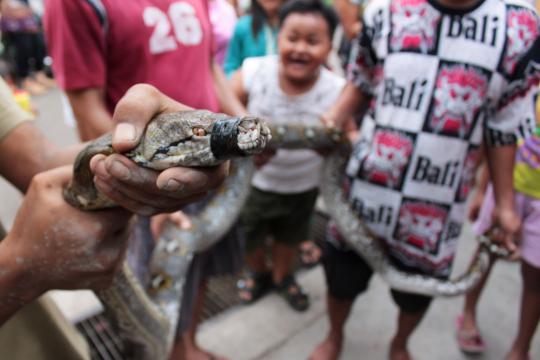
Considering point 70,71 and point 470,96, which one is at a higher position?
point 70,71

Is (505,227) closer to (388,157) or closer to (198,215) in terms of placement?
(388,157)

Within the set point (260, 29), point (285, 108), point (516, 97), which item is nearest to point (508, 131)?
point (516, 97)

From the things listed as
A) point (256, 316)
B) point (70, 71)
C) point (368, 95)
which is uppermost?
point (70, 71)

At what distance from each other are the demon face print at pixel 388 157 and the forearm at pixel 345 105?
11.5 inches

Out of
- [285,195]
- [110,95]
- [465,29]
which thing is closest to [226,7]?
[285,195]

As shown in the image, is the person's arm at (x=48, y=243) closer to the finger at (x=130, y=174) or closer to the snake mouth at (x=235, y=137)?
the finger at (x=130, y=174)

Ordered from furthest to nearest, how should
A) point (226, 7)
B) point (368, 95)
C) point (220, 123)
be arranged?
1. point (226, 7)
2. point (368, 95)
3. point (220, 123)

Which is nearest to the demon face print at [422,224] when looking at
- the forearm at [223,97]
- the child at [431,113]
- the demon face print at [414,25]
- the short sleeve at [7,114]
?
the child at [431,113]

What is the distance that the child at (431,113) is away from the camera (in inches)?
59.1

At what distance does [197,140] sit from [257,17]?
2373 millimetres

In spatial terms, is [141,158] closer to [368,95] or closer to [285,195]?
[368,95]

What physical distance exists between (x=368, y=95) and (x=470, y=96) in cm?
54

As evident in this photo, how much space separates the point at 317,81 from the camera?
236cm

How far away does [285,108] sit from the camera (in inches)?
90.2
